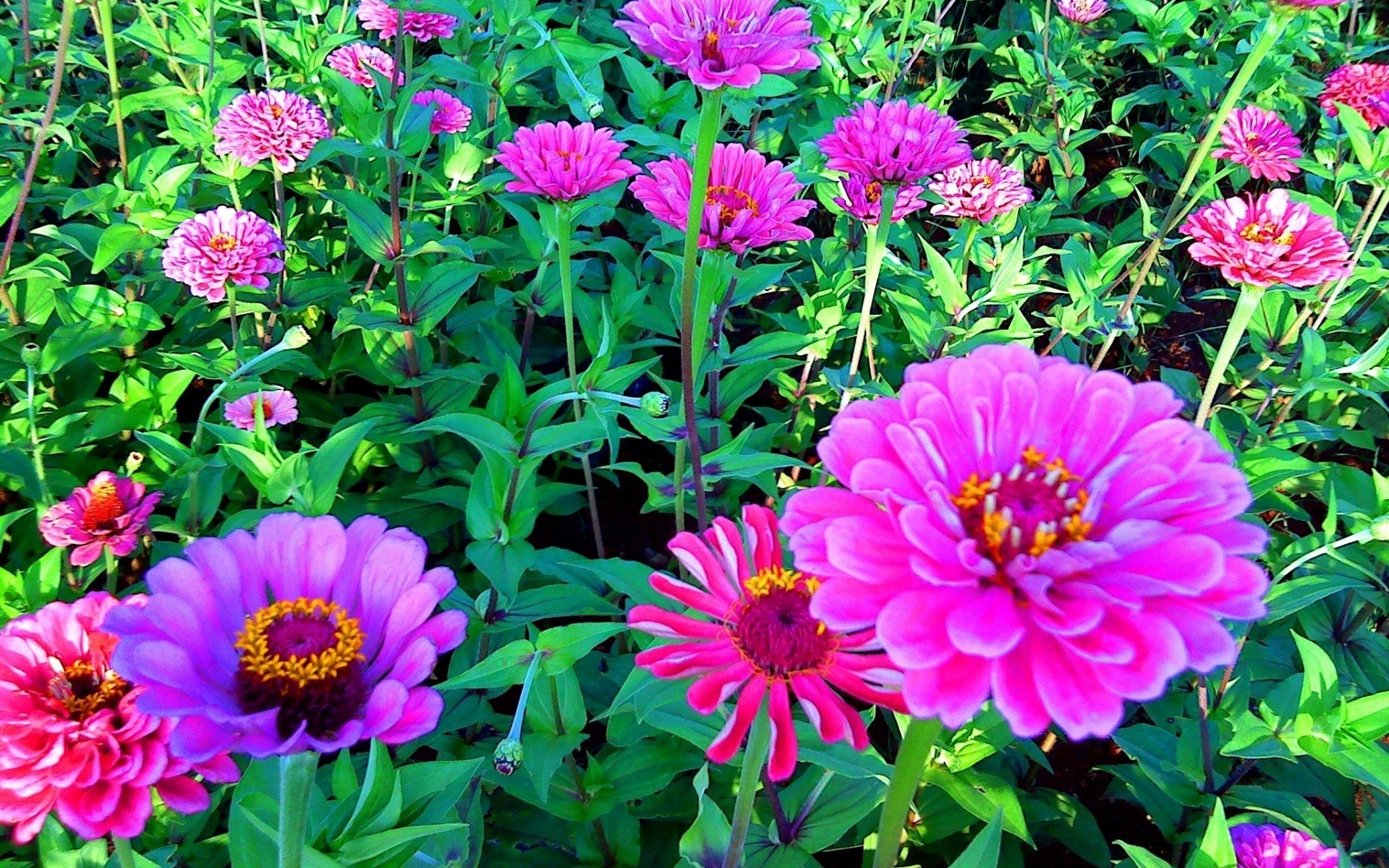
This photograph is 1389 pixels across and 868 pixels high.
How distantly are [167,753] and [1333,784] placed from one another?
208 cm

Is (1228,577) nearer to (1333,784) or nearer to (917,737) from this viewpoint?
(917,737)

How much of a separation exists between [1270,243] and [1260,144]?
1.15 m

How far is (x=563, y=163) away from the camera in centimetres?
170

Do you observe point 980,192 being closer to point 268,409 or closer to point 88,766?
point 268,409

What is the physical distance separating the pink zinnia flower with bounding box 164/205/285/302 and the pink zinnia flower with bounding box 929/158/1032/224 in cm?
174

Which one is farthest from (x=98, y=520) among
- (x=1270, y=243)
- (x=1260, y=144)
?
→ (x=1260, y=144)

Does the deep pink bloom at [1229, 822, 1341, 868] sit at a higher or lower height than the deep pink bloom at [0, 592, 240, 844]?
lower

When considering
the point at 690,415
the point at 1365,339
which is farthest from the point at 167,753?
the point at 1365,339

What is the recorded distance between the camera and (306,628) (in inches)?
37.1

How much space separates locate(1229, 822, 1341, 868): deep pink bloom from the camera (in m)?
1.28

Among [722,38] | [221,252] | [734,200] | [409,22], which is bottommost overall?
[221,252]

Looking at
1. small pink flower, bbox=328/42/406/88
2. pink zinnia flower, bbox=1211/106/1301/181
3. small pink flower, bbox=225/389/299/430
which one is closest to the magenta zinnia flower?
small pink flower, bbox=225/389/299/430

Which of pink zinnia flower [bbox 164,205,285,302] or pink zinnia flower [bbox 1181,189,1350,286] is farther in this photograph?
pink zinnia flower [bbox 164,205,285,302]

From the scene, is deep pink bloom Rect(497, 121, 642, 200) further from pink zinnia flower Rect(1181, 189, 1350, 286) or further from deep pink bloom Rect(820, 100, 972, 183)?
pink zinnia flower Rect(1181, 189, 1350, 286)
